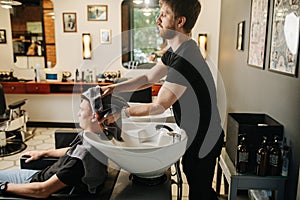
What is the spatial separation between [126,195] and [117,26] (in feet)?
11.5

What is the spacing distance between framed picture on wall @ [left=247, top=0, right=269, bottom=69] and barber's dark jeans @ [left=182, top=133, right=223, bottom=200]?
1.05 m

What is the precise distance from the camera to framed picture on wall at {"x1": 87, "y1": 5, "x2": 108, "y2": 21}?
4340mm

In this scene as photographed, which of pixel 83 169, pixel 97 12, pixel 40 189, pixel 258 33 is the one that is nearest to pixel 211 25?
pixel 97 12

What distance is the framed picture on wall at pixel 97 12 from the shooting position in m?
4.34

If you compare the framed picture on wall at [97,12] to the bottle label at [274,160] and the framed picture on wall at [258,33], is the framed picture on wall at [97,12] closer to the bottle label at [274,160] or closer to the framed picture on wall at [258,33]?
the framed picture on wall at [258,33]

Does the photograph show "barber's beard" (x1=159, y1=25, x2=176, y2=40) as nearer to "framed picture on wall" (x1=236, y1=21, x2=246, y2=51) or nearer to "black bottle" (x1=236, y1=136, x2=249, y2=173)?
"black bottle" (x1=236, y1=136, x2=249, y2=173)

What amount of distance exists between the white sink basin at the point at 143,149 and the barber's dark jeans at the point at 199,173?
196 mm

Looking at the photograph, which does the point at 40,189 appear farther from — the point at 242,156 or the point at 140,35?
the point at 140,35

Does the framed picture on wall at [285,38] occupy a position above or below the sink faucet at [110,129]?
above

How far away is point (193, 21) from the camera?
1.45m

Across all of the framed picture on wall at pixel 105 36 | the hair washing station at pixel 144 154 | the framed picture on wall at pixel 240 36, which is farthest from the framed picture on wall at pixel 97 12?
the hair washing station at pixel 144 154

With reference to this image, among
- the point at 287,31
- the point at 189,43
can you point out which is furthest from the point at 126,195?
the point at 287,31

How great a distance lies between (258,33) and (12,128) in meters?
3.21

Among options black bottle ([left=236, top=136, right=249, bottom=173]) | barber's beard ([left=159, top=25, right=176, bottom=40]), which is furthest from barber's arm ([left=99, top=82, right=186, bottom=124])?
black bottle ([left=236, top=136, right=249, bottom=173])
